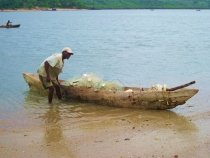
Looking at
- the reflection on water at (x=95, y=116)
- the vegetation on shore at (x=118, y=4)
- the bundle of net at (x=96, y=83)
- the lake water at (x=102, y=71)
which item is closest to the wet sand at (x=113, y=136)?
the reflection on water at (x=95, y=116)

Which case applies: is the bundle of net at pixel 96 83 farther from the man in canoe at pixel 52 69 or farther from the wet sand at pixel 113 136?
the wet sand at pixel 113 136

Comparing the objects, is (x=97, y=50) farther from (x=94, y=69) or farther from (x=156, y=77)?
(x=156, y=77)

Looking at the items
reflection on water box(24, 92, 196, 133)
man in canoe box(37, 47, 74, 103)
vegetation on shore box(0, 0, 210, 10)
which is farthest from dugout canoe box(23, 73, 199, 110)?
vegetation on shore box(0, 0, 210, 10)

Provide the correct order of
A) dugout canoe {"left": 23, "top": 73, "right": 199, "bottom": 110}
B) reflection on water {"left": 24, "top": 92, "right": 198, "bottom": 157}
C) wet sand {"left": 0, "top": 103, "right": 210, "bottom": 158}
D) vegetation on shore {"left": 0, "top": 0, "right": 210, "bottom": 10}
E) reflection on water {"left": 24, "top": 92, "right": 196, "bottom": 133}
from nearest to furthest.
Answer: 1. wet sand {"left": 0, "top": 103, "right": 210, "bottom": 158}
2. reflection on water {"left": 24, "top": 92, "right": 198, "bottom": 157}
3. reflection on water {"left": 24, "top": 92, "right": 196, "bottom": 133}
4. dugout canoe {"left": 23, "top": 73, "right": 199, "bottom": 110}
5. vegetation on shore {"left": 0, "top": 0, "right": 210, "bottom": 10}

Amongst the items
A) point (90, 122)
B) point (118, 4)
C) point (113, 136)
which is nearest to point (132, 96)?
point (90, 122)

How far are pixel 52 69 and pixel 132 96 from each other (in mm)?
1788

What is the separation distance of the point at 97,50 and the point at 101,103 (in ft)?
36.4

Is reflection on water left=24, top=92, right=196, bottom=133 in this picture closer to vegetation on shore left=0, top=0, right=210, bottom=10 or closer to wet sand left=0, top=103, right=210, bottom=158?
wet sand left=0, top=103, right=210, bottom=158

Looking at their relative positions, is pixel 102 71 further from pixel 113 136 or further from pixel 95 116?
pixel 113 136

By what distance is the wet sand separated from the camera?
4.98 metres

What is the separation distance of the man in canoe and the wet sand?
0.75 m

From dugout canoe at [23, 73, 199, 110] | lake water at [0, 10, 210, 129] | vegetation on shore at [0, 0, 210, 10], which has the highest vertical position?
vegetation on shore at [0, 0, 210, 10]

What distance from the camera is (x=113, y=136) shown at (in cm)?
565

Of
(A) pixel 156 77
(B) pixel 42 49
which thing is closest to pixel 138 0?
(B) pixel 42 49
